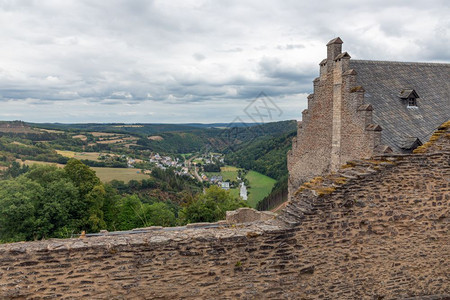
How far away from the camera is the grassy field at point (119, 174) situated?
7869 centimetres

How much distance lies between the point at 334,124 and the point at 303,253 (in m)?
9.68

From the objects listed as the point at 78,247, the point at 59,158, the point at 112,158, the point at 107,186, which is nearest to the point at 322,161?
the point at 78,247

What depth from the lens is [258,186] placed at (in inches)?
2827

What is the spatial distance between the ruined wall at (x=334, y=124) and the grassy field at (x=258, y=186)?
4600 cm

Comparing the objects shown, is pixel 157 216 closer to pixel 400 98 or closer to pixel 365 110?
pixel 400 98

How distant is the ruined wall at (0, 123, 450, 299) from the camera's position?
6312 millimetres

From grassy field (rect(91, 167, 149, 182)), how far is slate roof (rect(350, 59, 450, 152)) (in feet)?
225

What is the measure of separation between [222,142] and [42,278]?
325ft

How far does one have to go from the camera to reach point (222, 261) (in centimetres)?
695

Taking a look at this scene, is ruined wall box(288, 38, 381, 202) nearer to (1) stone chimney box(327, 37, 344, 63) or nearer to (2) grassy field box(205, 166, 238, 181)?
(1) stone chimney box(327, 37, 344, 63)

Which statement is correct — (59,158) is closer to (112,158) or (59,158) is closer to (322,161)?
(112,158)

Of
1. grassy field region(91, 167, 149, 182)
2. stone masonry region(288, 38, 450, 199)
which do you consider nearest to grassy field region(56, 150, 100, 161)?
grassy field region(91, 167, 149, 182)

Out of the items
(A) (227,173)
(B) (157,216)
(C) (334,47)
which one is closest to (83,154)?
(A) (227,173)

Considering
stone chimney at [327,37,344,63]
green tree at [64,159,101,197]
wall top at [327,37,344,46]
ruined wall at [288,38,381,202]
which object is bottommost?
green tree at [64,159,101,197]
